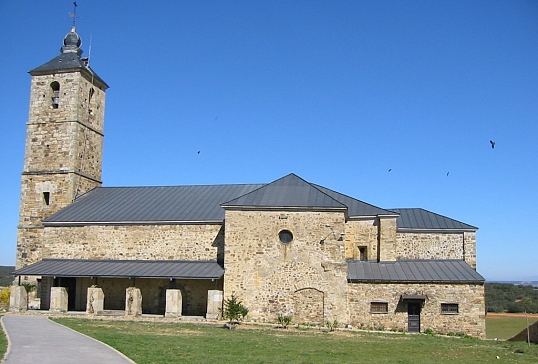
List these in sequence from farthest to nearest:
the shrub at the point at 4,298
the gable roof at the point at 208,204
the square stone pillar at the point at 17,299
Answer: the shrub at the point at 4,298 → the square stone pillar at the point at 17,299 → the gable roof at the point at 208,204

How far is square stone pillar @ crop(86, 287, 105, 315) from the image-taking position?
957 inches

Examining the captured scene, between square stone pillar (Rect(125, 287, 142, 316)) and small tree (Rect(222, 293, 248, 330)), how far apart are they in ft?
12.3

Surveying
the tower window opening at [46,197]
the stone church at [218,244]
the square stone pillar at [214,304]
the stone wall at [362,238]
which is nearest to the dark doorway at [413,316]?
the stone church at [218,244]

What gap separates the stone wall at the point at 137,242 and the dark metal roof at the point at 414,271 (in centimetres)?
623

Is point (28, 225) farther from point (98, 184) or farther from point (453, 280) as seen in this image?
point (453, 280)

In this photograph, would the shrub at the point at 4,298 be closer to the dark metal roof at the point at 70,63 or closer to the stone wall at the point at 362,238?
the dark metal roof at the point at 70,63

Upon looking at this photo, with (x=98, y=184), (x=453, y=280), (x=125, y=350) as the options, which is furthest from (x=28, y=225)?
(x=453, y=280)

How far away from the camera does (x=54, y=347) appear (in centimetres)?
1367

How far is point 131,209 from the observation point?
28.0 m

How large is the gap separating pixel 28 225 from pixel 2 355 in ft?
62.1

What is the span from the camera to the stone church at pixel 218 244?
74.1 feet

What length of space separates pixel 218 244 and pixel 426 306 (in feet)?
30.6

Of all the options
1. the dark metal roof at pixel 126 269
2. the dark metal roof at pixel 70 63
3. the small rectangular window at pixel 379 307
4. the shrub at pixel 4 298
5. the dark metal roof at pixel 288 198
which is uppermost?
the dark metal roof at pixel 70 63

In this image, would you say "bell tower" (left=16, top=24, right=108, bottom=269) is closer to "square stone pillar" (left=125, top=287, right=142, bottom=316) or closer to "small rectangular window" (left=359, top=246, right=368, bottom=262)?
"square stone pillar" (left=125, top=287, right=142, bottom=316)
